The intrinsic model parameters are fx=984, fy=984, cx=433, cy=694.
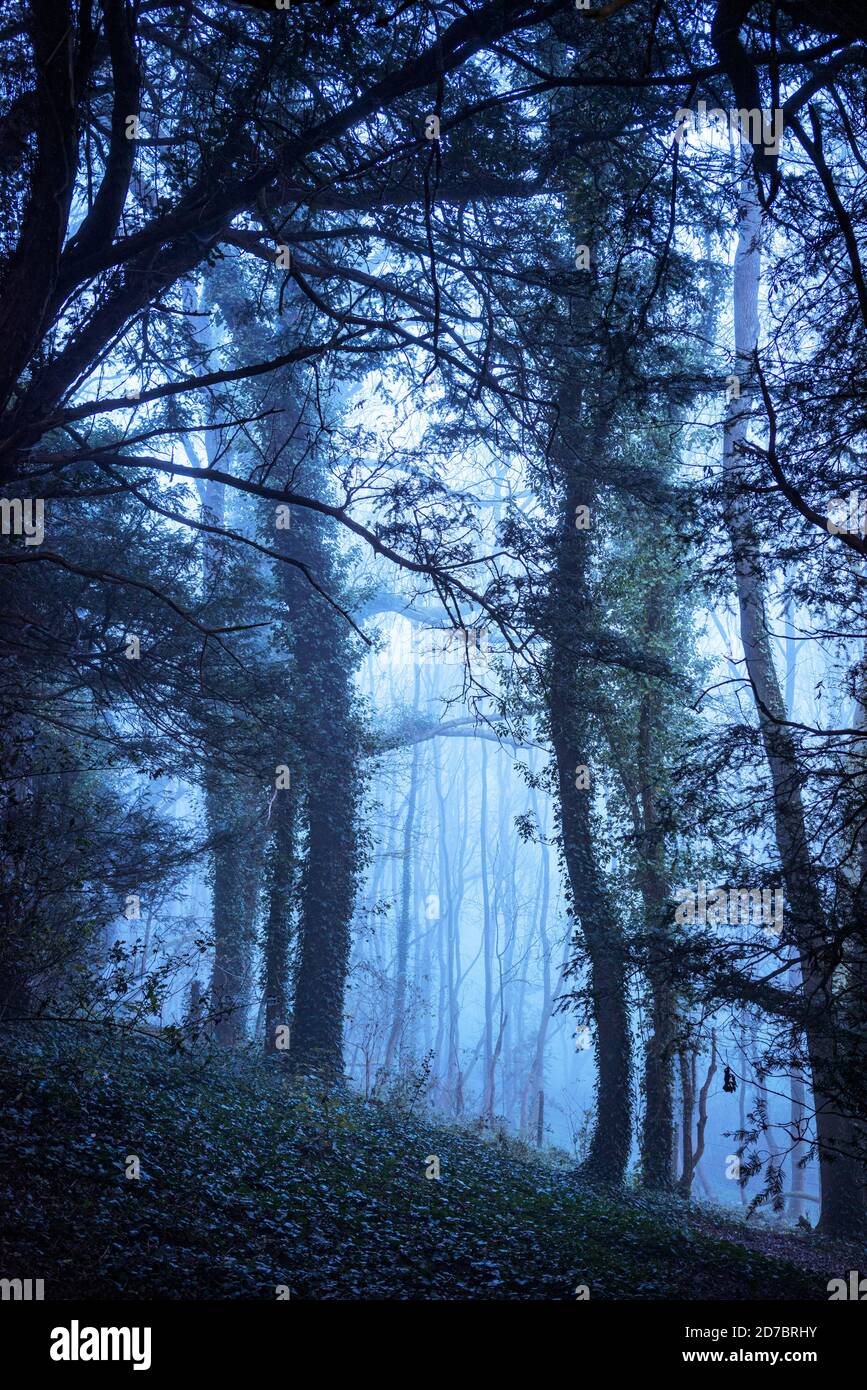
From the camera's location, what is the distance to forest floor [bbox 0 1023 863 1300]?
553 cm

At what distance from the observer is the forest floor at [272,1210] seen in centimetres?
553

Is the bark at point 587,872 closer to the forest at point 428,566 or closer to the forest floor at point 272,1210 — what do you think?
the forest at point 428,566

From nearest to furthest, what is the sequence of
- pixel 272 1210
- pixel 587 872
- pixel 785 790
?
1. pixel 272 1210
2. pixel 785 790
3. pixel 587 872

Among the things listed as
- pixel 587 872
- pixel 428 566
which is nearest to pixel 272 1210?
pixel 428 566

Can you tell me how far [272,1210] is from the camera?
698 cm

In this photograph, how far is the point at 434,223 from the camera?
27.9 feet

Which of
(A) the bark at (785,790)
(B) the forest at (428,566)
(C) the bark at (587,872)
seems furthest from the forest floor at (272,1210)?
(C) the bark at (587,872)

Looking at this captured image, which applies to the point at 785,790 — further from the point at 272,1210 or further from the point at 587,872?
the point at 587,872

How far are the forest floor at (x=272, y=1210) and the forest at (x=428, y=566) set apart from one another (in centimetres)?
5

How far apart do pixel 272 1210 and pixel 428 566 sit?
478cm

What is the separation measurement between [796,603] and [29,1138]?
665 centimetres

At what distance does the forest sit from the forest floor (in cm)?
5
